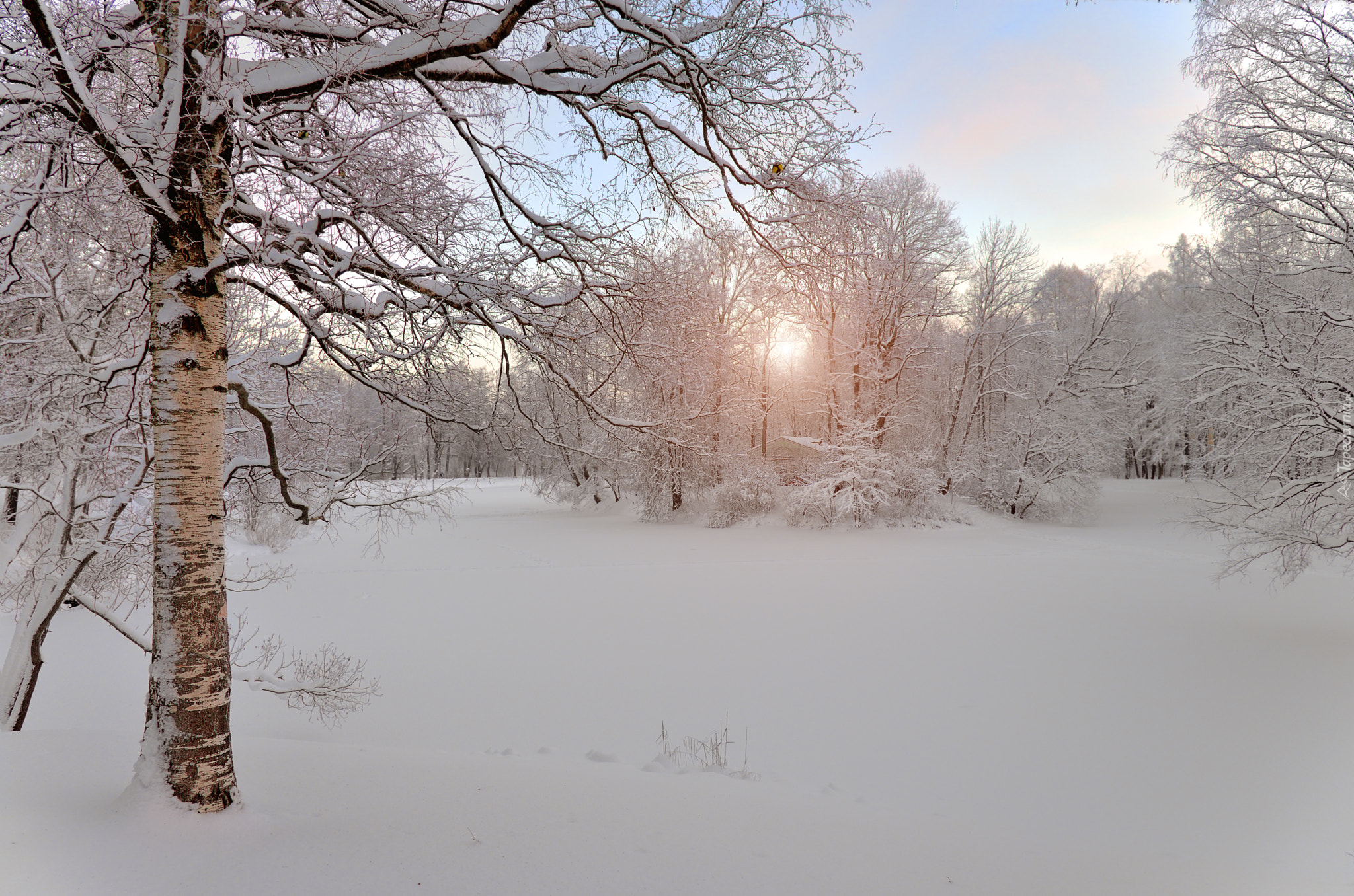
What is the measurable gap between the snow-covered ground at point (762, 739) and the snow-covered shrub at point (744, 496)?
18.9 feet

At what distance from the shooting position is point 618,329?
429 cm

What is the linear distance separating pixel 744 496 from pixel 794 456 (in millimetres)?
3171

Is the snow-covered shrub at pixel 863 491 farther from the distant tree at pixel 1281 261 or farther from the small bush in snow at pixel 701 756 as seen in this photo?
the small bush in snow at pixel 701 756

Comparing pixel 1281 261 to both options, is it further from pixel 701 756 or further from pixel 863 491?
pixel 863 491

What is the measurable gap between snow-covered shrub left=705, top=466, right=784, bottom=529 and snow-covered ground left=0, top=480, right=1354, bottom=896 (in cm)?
576

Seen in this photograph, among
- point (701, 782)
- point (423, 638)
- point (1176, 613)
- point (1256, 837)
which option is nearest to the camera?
point (701, 782)

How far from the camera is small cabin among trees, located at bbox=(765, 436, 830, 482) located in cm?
2172

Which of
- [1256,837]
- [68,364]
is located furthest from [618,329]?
[1256,837]

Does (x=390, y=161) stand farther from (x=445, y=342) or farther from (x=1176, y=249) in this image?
(x=1176, y=249)

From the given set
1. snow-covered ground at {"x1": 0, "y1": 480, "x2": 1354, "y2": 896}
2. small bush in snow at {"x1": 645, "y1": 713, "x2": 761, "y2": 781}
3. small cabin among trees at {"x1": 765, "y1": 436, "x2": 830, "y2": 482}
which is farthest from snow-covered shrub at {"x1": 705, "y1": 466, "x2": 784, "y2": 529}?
small bush in snow at {"x1": 645, "y1": 713, "x2": 761, "y2": 781}

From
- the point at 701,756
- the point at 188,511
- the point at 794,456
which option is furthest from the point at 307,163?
the point at 794,456

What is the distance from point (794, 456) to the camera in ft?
77.0

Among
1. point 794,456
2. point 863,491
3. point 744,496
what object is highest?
point 794,456

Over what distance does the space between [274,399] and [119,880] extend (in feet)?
19.3
